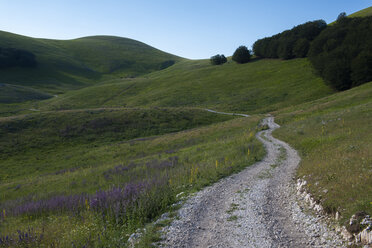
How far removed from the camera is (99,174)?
21.1 meters

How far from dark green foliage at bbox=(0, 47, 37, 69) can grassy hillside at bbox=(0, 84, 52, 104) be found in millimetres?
53530

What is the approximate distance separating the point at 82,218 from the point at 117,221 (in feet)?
6.11

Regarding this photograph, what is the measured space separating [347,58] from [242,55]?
57.0 m

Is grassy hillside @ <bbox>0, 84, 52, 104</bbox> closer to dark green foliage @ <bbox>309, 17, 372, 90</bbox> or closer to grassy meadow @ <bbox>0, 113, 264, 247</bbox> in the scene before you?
grassy meadow @ <bbox>0, 113, 264, 247</bbox>

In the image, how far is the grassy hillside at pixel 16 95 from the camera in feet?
268

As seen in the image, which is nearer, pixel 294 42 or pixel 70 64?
pixel 294 42

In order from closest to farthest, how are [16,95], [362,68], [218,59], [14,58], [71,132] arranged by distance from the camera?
[71,132] < [362,68] < [16,95] < [218,59] < [14,58]

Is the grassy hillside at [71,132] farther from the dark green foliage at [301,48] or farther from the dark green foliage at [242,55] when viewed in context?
the dark green foliage at [242,55]

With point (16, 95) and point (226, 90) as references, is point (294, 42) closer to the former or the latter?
point (226, 90)

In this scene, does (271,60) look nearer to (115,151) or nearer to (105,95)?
(105,95)

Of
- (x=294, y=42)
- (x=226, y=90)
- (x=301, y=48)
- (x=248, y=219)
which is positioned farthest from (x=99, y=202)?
(x=294, y=42)

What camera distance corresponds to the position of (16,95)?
86.1 metres

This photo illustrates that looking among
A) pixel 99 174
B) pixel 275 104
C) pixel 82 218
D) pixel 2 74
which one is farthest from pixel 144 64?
pixel 82 218

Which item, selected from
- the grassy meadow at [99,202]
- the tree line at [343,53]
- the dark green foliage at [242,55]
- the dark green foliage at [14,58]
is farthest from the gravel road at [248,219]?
the dark green foliage at [14,58]
